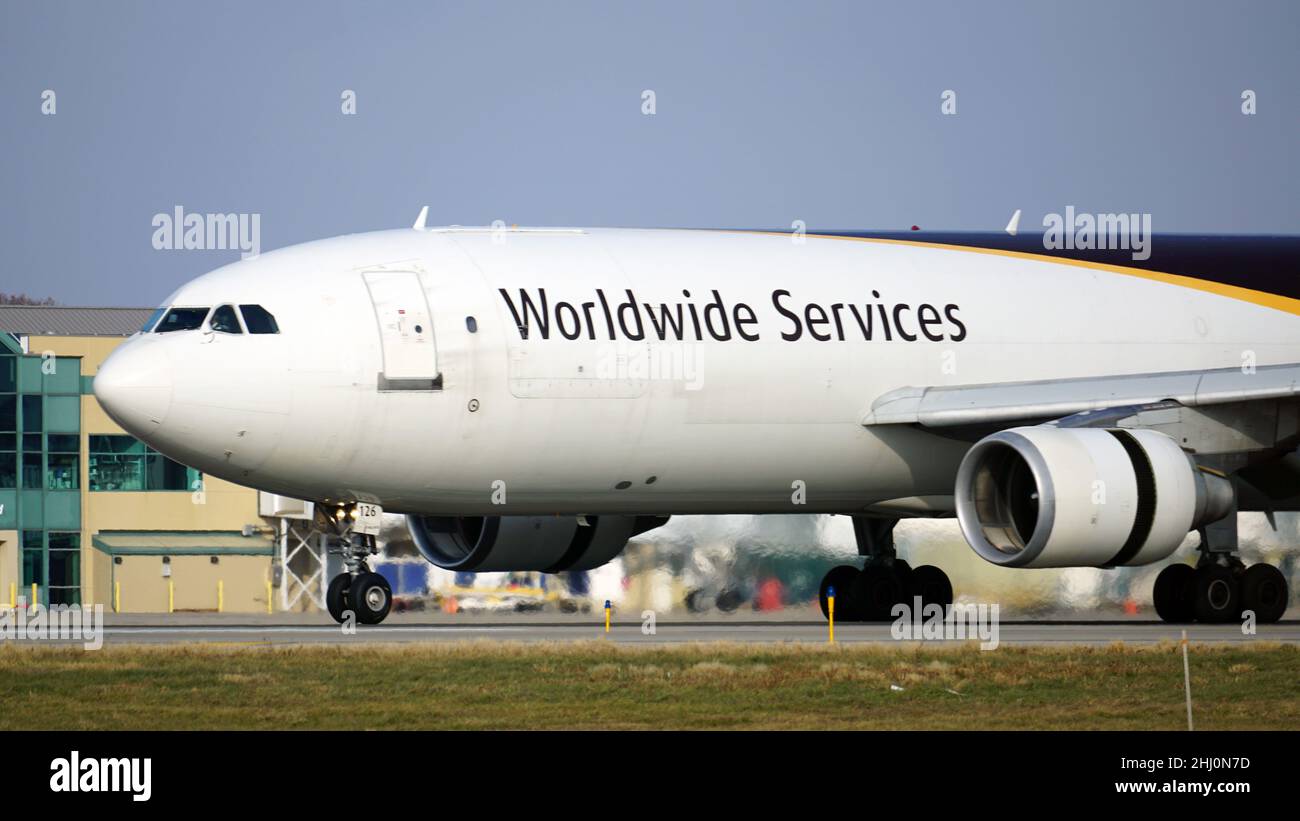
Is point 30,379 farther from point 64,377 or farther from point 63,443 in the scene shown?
point 63,443

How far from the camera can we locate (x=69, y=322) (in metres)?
46.9

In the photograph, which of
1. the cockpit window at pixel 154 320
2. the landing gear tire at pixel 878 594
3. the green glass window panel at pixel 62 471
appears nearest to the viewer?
the cockpit window at pixel 154 320

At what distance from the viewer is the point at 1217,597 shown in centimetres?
2233

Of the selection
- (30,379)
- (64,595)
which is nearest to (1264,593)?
(64,595)

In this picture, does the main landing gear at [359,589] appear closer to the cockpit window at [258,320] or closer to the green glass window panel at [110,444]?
the cockpit window at [258,320]

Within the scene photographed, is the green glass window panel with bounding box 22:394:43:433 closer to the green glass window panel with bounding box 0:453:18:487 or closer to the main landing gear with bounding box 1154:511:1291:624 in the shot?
the green glass window panel with bounding box 0:453:18:487

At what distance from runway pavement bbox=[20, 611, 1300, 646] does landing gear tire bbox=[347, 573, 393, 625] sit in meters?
0.15

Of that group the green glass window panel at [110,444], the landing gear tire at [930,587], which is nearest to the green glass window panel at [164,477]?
the green glass window panel at [110,444]

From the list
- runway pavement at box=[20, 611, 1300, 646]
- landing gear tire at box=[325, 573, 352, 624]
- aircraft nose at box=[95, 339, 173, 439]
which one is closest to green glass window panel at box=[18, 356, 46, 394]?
runway pavement at box=[20, 611, 1300, 646]

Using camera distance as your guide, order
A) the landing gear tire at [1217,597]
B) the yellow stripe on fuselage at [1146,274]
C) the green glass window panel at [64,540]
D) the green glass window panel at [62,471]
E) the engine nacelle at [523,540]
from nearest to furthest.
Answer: the landing gear tire at [1217,597] < the yellow stripe on fuselage at [1146,274] < the engine nacelle at [523,540] < the green glass window panel at [64,540] < the green glass window panel at [62,471]

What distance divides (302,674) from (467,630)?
19.6 feet

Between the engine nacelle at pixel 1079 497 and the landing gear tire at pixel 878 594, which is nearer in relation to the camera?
the engine nacelle at pixel 1079 497

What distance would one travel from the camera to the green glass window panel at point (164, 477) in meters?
39.1
